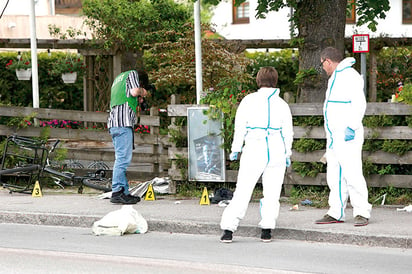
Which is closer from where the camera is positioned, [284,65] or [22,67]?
[22,67]

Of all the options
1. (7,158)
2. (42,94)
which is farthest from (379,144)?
(42,94)

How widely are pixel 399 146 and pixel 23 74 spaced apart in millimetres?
13506

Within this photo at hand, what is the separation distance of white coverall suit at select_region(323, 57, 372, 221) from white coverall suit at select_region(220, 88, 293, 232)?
2.17 feet

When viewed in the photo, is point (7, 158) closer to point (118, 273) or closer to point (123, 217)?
point (123, 217)

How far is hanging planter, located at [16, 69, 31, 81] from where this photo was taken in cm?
2156

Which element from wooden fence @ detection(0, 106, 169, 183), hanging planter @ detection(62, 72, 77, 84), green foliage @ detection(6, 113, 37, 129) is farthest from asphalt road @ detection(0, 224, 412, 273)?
hanging planter @ detection(62, 72, 77, 84)

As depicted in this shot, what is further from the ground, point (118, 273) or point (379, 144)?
point (379, 144)

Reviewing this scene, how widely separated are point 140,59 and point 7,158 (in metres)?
9.42

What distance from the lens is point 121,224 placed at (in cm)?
918

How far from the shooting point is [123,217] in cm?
927

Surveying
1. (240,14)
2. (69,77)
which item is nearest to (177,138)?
(69,77)

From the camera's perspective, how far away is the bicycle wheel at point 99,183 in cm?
1198

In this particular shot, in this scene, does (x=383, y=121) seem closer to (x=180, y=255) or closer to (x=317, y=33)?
(x=317, y=33)

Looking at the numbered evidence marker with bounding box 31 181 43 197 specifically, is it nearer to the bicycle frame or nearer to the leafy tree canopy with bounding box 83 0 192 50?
the bicycle frame
